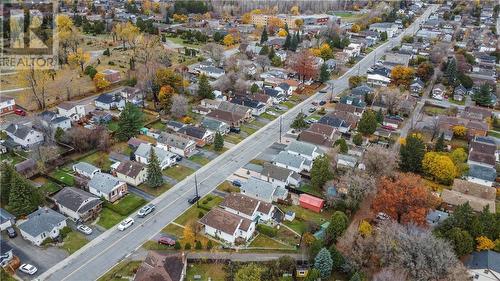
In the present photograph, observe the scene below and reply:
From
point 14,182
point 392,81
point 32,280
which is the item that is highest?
point 392,81

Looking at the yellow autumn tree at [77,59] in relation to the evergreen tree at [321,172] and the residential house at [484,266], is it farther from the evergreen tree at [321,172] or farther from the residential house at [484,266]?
the residential house at [484,266]

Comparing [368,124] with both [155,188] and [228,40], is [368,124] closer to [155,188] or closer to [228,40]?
[155,188]

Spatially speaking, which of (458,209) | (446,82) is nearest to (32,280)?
(458,209)

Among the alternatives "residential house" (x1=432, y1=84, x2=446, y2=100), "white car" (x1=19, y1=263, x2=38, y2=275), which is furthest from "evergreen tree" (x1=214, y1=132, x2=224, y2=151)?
"residential house" (x1=432, y1=84, x2=446, y2=100)

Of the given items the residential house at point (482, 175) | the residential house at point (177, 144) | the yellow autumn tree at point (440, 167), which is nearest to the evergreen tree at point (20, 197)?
the residential house at point (177, 144)

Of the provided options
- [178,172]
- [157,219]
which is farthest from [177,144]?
[157,219]

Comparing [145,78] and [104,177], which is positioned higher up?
Result: [145,78]

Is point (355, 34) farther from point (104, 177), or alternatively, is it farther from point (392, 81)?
point (104, 177)
